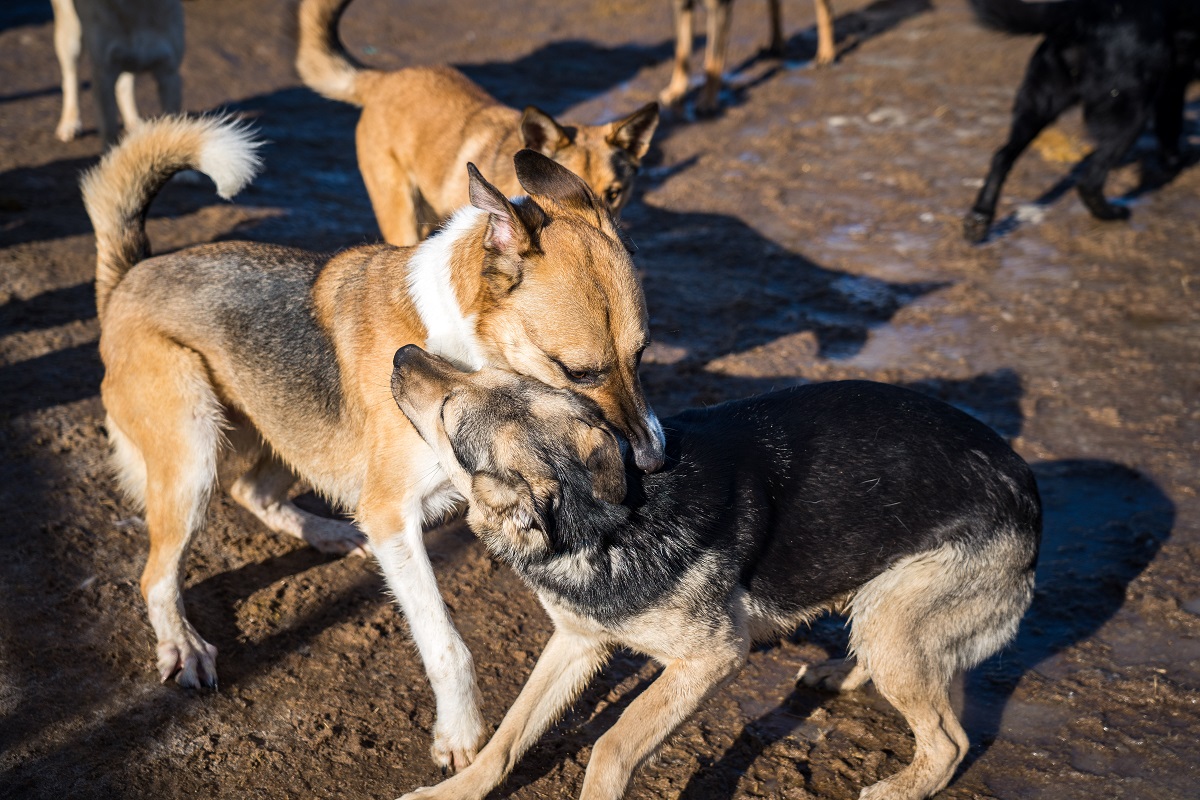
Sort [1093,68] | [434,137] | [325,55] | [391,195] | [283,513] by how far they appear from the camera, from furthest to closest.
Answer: [1093,68]
[325,55]
[391,195]
[434,137]
[283,513]

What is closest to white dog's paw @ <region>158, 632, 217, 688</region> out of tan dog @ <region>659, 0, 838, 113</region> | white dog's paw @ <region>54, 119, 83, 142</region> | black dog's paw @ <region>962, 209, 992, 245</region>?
black dog's paw @ <region>962, 209, 992, 245</region>

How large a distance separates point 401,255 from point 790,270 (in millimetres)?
3987

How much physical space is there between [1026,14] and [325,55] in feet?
16.4

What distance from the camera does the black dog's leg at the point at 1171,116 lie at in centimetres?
814

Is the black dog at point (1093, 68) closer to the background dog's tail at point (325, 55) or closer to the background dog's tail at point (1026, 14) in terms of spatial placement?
the background dog's tail at point (1026, 14)

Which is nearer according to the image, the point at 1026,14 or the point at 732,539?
the point at 732,539

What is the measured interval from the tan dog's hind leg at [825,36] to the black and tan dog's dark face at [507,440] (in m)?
9.24

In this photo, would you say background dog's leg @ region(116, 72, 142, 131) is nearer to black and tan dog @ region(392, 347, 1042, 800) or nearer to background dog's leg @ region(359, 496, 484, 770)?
background dog's leg @ region(359, 496, 484, 770)

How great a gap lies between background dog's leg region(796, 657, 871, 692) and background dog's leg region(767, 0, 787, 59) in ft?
30.4

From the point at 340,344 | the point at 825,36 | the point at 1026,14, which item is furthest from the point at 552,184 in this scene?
the point at 825,36

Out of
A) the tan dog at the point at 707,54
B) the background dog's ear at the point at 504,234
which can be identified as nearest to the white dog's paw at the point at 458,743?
the background dog's ear at the point at 504,234

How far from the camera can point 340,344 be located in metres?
3.88

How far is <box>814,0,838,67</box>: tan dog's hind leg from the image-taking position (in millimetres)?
11227

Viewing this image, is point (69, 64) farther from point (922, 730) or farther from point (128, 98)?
point (922, 730)
